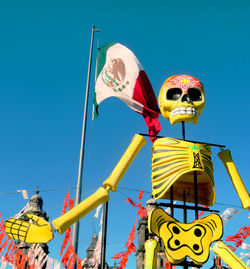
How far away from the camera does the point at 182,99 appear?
25.1ft

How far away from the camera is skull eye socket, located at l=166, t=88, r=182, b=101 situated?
775 cm

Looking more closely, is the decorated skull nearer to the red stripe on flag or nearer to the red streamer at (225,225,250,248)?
the red stripe on flag

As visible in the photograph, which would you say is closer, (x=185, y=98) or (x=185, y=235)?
(x=185, y=235)

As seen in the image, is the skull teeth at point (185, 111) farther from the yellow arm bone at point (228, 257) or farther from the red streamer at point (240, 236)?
the red streamer at point (240, 236)

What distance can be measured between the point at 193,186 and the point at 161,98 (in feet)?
6.98

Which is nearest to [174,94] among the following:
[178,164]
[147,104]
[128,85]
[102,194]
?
[147,104]

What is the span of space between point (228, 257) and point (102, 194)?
2.61 metres

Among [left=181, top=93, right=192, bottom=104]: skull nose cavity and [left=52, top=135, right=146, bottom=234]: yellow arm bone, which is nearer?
[left=52, top=135, right=146, bottom=234]: yellow arm bone

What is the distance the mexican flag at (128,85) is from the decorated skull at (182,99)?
737 mm

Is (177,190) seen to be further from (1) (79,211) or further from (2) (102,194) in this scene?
(1) (79,211)

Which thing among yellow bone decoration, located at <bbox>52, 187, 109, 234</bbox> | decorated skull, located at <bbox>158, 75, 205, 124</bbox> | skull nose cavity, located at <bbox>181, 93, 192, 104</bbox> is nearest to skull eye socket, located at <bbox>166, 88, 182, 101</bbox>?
decorated skull, located at <bbox>158, 75, 205, 124</bbox>

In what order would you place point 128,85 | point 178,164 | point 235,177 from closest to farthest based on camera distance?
point 178,164 < point 235,177 < point 128,85

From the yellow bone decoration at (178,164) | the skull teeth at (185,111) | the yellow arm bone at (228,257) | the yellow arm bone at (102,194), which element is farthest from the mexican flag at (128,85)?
the yellow arm bone at (228,257)

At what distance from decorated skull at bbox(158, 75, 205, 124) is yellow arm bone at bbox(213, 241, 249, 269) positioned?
8.87 feet
